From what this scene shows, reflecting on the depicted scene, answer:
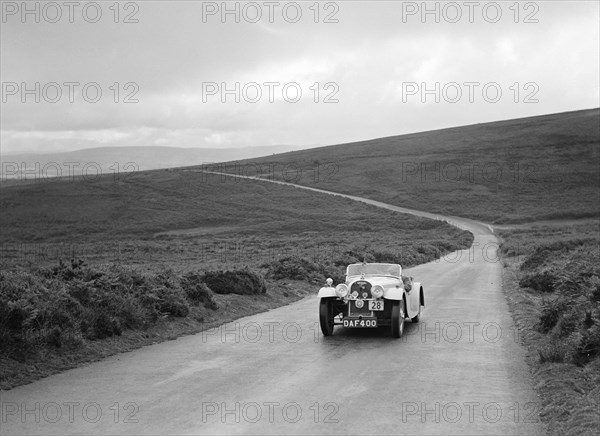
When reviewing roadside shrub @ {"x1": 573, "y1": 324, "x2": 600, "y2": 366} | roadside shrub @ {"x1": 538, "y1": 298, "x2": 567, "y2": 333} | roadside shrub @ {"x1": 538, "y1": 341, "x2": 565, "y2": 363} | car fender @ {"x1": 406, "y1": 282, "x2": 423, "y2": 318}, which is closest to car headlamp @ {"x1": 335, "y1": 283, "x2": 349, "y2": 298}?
car fender @ {"x1": 406, "y1": 282, "x2": 423, "y2": 318}

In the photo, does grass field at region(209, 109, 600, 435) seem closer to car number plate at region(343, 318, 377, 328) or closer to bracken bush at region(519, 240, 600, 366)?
bracken bush at region(519, 240, 600, 366)

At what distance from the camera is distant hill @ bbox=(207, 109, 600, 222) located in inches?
4400

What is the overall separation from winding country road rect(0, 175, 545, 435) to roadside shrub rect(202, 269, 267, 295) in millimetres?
5327

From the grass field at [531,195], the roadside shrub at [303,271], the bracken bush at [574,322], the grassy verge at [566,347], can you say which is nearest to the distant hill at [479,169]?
the grass field at [531,195]

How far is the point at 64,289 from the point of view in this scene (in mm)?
15906

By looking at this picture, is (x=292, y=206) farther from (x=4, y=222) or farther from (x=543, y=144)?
(x=543, y=144)

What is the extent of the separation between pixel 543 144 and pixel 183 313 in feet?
457

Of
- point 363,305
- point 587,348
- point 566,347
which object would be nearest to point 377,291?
point 363,305

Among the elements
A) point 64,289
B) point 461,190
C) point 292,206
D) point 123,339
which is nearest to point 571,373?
point 123,339

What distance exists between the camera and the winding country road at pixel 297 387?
9344mm

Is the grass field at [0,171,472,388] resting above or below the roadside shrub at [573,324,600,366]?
above

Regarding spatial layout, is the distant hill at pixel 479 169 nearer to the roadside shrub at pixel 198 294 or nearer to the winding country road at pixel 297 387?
the roadside shrub at pixel 198 294

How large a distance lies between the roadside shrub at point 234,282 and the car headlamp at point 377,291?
7.89 m

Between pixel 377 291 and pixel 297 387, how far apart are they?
5.93 meters
